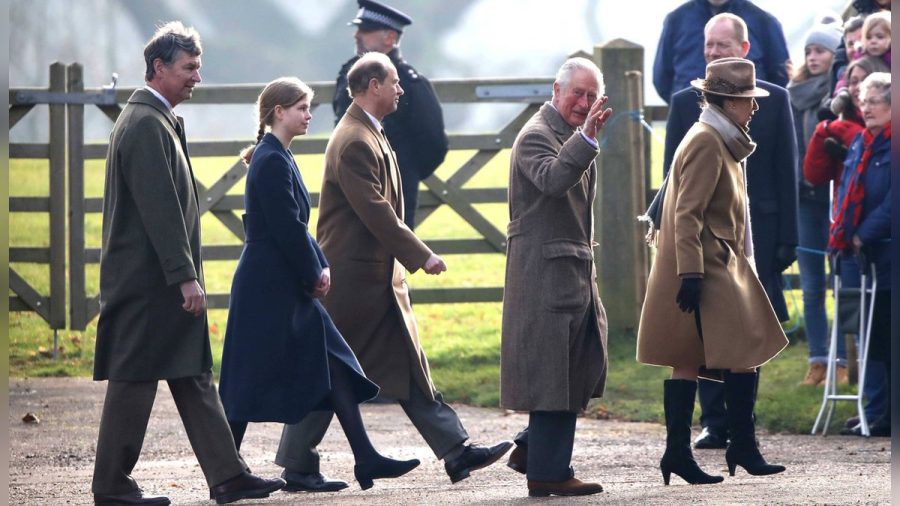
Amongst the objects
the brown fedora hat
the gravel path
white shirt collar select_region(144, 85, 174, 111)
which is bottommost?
the gravel path

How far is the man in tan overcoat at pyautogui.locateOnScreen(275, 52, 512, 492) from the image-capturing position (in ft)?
23.9

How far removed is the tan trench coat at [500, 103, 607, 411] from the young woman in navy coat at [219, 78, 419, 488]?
0.66m

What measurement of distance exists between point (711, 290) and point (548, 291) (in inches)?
29.7

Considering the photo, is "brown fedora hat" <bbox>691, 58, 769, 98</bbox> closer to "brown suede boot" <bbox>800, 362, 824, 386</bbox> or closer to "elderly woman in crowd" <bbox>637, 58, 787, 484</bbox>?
"elderly woman in crowd" <bbox>637, 58, 787, 484</bbox>

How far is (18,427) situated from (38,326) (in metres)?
3.11

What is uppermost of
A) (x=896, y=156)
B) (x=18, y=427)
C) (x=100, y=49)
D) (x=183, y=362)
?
Answer: (x=100, y=49)

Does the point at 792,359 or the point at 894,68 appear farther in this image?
the point at 792,359

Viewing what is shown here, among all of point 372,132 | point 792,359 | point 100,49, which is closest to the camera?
point 372,132

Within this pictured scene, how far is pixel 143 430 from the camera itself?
261 inches

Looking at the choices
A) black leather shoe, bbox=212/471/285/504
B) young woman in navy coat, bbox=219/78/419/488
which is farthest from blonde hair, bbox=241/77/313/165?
black leather shoe, bbox=212/471/285/504

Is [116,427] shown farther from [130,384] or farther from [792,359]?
[792,359]

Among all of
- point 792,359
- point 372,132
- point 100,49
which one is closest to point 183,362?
point 372,132

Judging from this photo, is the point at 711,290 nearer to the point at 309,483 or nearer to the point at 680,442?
the point at 680,442

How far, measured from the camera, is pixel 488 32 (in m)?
63.2
